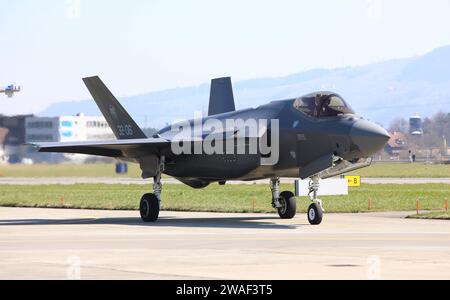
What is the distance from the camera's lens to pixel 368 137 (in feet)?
82.4

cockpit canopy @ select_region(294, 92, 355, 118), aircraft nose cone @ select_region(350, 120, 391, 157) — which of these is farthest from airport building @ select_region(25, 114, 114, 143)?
aircraft nose cone @ select_region(350, 120, 391, 157)

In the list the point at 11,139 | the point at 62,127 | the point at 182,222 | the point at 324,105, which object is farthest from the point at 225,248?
the point at 62,127

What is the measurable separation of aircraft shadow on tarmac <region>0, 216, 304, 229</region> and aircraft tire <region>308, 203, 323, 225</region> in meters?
0.41

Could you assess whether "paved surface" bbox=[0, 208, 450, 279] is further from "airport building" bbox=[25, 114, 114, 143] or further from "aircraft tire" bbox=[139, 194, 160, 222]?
"airport building" bbox=[25, 114, 114, 143]

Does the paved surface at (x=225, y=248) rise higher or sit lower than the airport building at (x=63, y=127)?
lower

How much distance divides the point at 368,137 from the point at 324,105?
169 centimetres

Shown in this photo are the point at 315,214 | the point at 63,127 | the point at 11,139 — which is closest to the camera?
the point at 315,214

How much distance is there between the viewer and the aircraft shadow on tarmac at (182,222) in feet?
88.6

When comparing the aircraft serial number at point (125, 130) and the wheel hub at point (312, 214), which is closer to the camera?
the wheel hub at point (312, 214)

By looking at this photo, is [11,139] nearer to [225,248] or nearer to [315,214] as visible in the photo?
[315,214]

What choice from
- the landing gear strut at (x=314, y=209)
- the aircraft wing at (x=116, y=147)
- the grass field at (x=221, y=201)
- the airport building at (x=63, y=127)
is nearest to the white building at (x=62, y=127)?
the airport building at (x=63, y=127)

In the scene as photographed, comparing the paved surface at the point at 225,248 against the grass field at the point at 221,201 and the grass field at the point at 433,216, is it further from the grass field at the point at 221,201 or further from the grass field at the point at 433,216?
the grass field at the point at 221,201

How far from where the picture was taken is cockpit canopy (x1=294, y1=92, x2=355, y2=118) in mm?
26109

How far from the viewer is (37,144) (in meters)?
28.6
